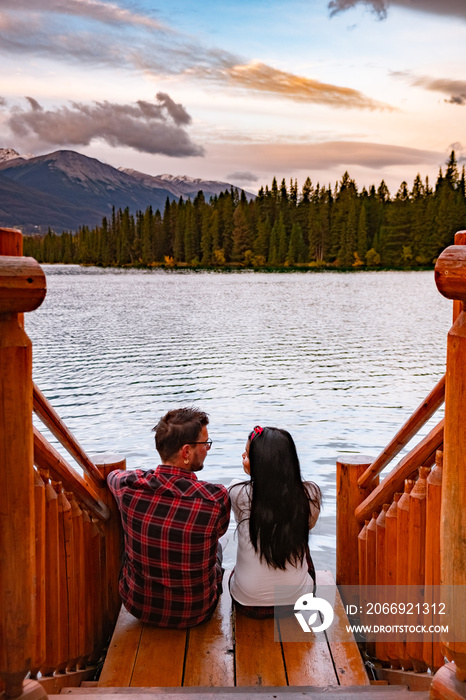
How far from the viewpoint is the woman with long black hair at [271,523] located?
9.12 ft

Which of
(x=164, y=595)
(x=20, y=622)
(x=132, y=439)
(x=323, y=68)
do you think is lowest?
(x=132, y=439)

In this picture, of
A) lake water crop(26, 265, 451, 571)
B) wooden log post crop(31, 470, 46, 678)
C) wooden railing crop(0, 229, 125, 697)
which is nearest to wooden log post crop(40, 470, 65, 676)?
wooden railing crop(0, 229, 125, 697)

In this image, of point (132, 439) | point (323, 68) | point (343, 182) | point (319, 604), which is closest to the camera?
point (319, 604)

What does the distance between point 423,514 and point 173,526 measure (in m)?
1.04

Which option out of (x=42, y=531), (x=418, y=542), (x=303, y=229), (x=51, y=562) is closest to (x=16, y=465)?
(x=42, y=531)

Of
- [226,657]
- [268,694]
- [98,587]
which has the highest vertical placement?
[268,694]

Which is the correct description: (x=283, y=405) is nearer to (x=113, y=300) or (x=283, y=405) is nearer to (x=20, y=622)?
(x=20, y=622)

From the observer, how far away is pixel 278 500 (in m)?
2.84

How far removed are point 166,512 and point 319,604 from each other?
3.40 feet

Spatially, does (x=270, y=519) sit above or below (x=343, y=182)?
below

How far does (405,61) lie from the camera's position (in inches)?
4038

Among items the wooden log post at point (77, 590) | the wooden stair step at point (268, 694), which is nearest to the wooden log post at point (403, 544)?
the wooden stair step at point (268, 694)

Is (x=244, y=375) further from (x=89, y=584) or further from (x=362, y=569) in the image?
(x=89, y=584)

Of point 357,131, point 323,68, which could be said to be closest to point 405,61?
point 357,131
